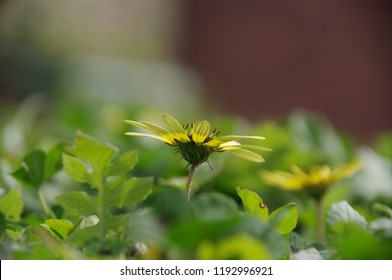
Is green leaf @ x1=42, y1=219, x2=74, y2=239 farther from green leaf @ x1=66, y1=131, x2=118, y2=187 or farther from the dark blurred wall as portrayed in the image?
the dark blurred wall

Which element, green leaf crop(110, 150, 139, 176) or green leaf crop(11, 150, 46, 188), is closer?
green leaf crop(110, 150, 139, 176)

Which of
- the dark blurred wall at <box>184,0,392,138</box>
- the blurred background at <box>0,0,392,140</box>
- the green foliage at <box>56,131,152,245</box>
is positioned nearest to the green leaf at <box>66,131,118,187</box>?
the green foliage at <box>56,131,152,245</box>

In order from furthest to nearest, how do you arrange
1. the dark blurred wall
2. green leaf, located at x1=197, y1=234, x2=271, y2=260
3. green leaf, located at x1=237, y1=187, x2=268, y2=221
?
the dark blurred wall
green leaf, located at x1=237, y1=187, x2=268, y2=221
green leaf, located at x1=197, y1=234, x2=271, y2=260

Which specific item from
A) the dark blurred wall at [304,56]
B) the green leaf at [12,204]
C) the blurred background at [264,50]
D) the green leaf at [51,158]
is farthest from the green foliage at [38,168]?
the dark blurred wall at [304,56]

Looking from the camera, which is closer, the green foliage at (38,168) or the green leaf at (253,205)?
the green leaf at (253,205)

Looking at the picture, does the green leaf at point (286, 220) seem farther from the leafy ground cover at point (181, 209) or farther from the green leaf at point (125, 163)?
the green leaf at point (125, 163)

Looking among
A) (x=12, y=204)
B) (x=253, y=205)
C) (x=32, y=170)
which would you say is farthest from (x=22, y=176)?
(x=253, y=205)
